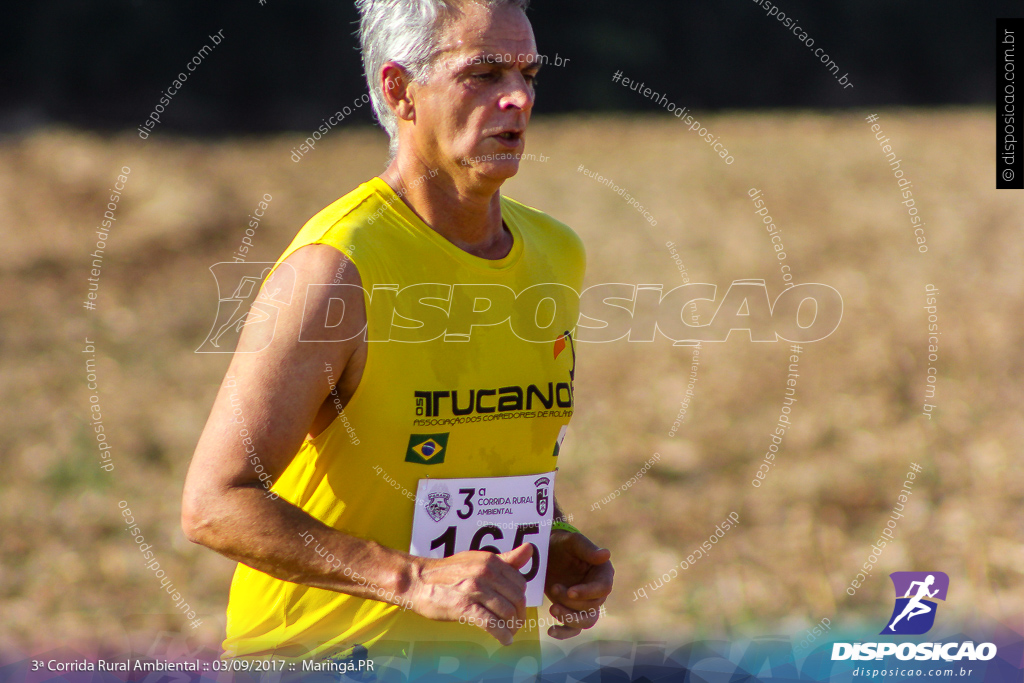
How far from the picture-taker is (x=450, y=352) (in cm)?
212

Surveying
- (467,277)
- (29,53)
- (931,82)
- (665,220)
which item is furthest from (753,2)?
(467,277)

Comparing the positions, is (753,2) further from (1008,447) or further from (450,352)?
(450,352)

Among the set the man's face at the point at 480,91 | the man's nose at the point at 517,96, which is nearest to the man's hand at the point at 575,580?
the man's face at the point at 480,91

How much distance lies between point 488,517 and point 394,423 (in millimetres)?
374

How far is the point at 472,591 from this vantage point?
6.13 feet

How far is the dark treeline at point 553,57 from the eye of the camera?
661 inches

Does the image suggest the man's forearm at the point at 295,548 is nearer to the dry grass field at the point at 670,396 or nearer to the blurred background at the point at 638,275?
the blurred background at the point at 638,275

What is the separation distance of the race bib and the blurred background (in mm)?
1281

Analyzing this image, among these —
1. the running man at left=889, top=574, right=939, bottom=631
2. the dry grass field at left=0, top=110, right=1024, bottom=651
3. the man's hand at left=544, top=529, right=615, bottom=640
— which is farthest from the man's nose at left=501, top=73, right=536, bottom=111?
the dry grass field at left=0, top=110, right=1024, bottom=651

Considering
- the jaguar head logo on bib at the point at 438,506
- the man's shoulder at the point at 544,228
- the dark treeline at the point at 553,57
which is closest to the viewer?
the jaguar head logo on bib at the point at 438,506

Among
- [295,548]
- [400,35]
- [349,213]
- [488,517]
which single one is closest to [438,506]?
[488,517]

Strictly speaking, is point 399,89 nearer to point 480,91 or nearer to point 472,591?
point 480,91

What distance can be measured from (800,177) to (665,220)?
2876 mm

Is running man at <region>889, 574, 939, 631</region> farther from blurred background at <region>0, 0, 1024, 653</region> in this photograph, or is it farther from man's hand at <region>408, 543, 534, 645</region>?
man's hand at <region>408, 543, 534, 645</region>
